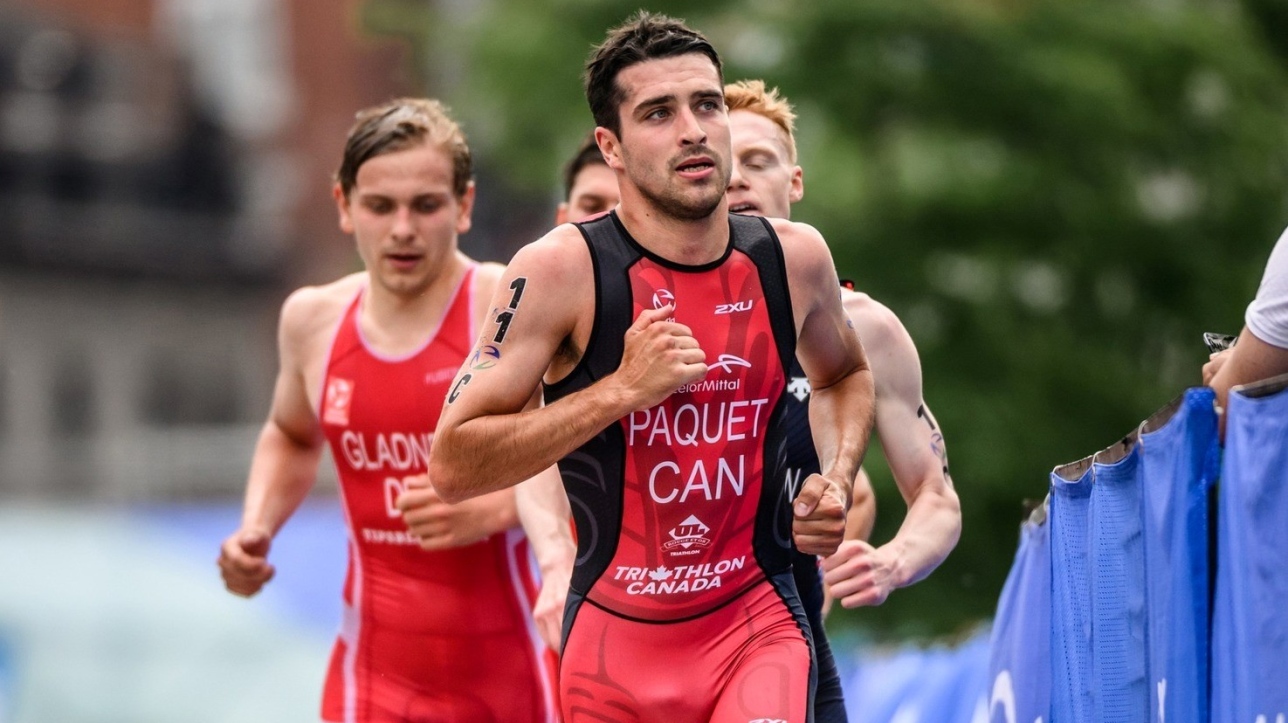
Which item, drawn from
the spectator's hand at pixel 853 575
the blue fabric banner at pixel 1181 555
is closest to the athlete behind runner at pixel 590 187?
the spectator's hand at pixel 853 575

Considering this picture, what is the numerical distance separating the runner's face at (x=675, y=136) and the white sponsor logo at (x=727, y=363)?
0.37m

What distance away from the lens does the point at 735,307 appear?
511 centimetres

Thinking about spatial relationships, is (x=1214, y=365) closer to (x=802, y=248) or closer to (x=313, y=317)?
(x=802, y=248)

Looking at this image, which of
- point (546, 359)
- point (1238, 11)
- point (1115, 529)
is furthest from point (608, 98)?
point (1238, 11)

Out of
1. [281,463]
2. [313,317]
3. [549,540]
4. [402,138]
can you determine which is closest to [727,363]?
[549,540]

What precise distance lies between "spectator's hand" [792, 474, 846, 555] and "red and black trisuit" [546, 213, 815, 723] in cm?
23

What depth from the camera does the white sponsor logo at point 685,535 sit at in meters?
5.11

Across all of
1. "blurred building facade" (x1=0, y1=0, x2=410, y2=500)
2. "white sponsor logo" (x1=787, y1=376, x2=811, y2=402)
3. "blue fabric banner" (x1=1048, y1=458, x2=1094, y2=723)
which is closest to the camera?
"blue fabric banner" (x1=1048, y1=458, x2=1094, y2=723)

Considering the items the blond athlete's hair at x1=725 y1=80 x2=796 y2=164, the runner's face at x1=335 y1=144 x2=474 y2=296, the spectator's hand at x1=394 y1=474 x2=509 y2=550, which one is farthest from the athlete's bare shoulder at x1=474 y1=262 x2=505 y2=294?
the blond athlete's hair at x1=725 y1=80 x2=796 y2=164

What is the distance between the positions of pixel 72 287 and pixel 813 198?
23.4 metres

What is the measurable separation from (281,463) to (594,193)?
5.15 feet

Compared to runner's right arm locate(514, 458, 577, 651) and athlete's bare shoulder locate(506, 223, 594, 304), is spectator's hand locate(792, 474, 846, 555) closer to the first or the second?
athlete's bare shoulder locate(506, 223, 594, 304)

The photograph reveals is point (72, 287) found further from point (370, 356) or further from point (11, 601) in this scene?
point (370, 356)

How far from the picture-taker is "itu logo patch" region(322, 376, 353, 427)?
694 centimetres
